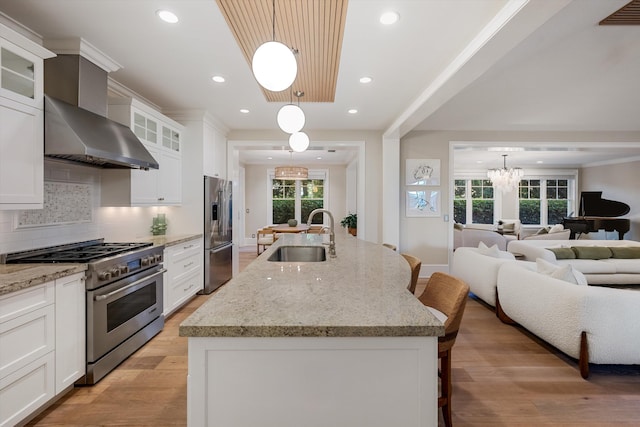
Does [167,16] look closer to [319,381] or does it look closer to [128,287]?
[128,287]

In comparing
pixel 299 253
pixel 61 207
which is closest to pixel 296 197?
pixel 299 253

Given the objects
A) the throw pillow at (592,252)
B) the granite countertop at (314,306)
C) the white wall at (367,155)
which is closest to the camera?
the granite countertop at (314,306)

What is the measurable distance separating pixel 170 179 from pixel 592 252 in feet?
18.3

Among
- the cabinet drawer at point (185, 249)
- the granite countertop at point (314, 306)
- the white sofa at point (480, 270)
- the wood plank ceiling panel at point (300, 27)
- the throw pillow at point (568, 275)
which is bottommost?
the white sofa at point (480, 270)

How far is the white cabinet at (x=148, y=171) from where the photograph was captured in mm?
2982

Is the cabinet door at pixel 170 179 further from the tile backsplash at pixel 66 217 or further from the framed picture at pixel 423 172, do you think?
the framed picture at pixel 423 172

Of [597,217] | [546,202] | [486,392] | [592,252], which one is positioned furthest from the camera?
[546,202]

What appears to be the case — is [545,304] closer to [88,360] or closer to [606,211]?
[88,360]

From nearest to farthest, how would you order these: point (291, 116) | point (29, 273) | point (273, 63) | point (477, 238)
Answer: point (273, 63) → point (29, 273) → point (291, 116) → point (477, 238)

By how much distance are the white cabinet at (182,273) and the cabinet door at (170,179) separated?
582mm

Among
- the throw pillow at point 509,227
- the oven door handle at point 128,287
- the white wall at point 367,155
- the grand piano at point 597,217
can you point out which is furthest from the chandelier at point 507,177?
the oven door handle at point 128,287

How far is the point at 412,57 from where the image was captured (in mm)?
2656

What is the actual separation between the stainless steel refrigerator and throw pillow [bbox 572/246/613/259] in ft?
16.3

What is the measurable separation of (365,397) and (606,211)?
34.7ft
